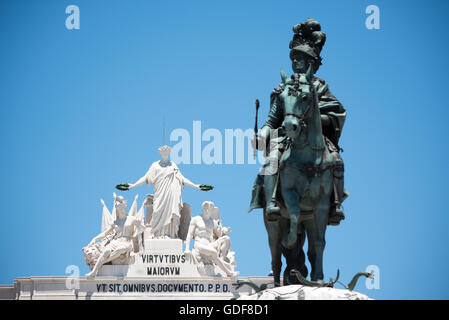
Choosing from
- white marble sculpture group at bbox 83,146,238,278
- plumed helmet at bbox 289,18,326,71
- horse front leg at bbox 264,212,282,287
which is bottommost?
white marble sculpture group at bbox 83,146,238,278

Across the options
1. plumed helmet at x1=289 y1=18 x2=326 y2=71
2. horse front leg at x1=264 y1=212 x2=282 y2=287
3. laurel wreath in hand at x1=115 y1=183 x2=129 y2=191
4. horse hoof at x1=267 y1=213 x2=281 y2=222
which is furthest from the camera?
laurel wreath in hand at x1=115 y1=183 x2=129 y2=191

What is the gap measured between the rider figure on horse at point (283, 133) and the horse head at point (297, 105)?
0.33m

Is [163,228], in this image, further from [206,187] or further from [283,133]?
[283,133]

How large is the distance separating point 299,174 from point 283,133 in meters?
0.97

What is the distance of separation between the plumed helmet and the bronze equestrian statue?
75cm

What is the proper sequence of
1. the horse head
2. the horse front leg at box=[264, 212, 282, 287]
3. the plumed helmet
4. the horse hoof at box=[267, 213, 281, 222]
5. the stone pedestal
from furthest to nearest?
the stone pedestal → the plumed helmet → the horse front leg at box=[264, 212, 282, 287] → the horse hoof at box=[267, 213, 281, 222] → the horse head

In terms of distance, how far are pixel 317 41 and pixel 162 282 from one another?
1731 centimetres

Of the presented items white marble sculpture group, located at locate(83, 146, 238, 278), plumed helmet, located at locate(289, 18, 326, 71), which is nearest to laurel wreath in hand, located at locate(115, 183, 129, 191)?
white marble sculpture group, located at locate(83, 146, 238, 278)

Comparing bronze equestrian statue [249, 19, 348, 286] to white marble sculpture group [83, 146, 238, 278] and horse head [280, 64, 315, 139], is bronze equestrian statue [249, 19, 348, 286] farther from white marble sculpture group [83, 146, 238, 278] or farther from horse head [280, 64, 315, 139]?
white marble sculpture group [83, 146, 238, 278]

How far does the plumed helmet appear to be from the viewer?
18.6m

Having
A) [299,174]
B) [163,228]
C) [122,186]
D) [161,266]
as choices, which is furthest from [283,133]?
[163,228]

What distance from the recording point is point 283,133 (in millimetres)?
17906
